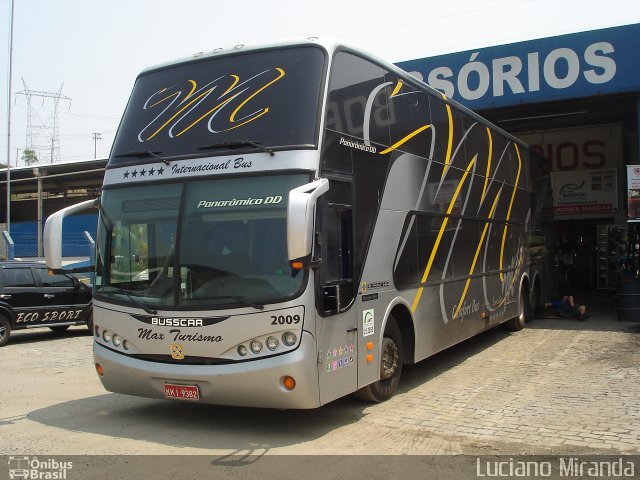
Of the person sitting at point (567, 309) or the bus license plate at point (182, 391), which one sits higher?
the bus license plate at point (182, 391)

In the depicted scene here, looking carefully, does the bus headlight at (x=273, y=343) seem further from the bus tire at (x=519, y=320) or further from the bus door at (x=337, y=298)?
the bus tire at (x=519, y=320)

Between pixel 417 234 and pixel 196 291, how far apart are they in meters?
3.35

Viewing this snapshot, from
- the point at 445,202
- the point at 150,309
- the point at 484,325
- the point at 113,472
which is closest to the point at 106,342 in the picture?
the point at 150,309

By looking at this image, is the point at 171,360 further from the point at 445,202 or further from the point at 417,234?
the point at 445,202

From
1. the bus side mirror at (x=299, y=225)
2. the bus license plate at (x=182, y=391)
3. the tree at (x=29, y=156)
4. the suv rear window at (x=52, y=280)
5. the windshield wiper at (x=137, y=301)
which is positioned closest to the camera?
the bus side mirror at (x=299, y=225)

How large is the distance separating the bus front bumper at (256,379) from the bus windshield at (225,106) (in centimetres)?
205

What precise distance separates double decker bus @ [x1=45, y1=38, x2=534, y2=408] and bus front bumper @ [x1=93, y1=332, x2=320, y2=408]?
1 cm

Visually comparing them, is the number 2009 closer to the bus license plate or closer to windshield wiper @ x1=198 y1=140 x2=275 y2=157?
the bus license plate

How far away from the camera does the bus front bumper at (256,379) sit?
5.71m

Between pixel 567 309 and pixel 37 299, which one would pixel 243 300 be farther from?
pixel 567 309

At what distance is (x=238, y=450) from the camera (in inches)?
225

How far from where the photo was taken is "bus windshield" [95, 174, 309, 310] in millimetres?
5848

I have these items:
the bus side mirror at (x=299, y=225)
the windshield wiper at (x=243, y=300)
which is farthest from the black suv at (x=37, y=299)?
the bus side mirror at (x=299, y=225)

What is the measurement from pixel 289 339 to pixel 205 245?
1.25m
